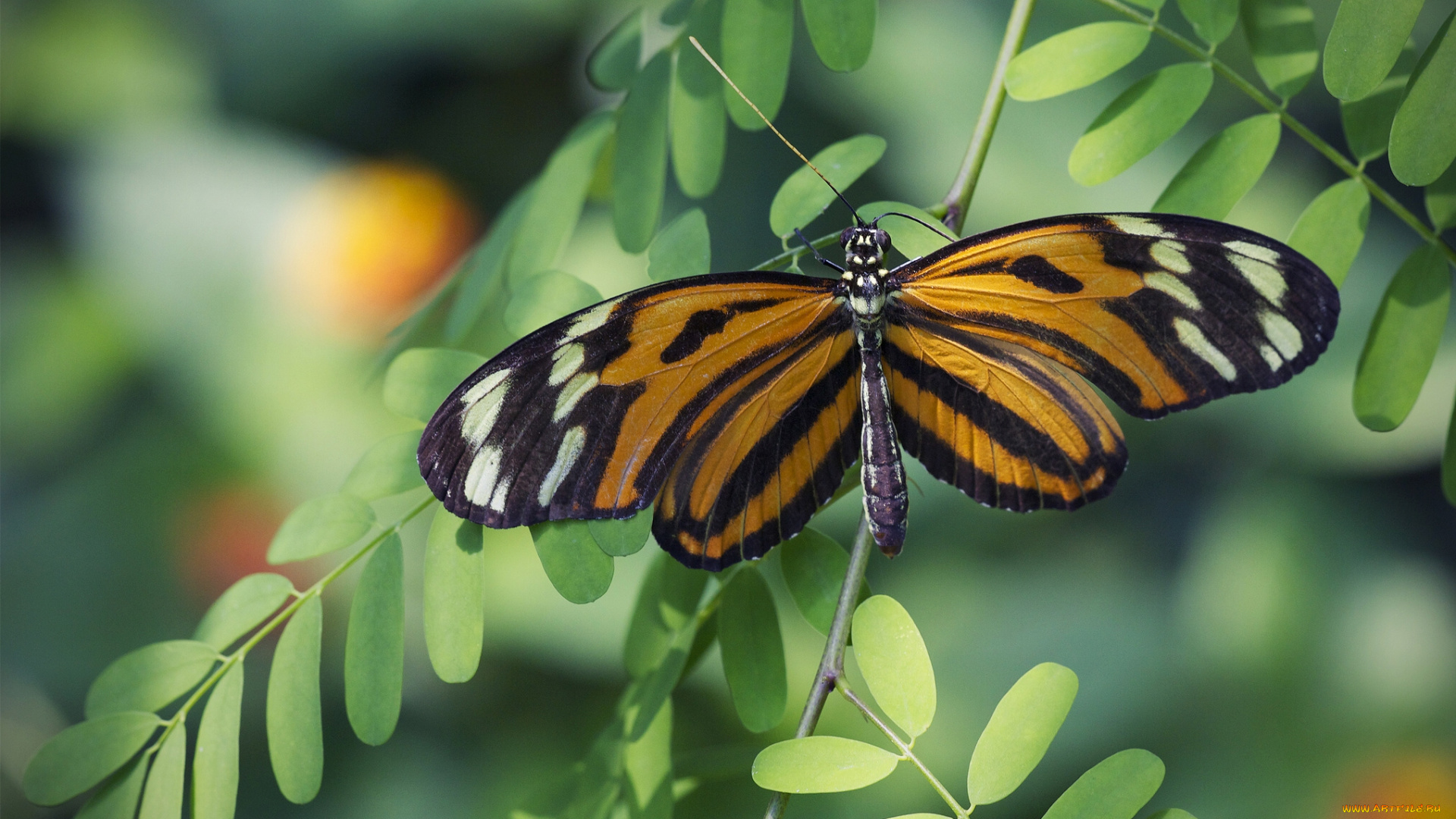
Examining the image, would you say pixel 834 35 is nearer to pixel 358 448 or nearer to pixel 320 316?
pixel 358 448

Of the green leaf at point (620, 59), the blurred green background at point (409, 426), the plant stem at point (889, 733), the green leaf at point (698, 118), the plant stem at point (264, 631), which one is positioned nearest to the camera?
the plant stem at point (889, 733)

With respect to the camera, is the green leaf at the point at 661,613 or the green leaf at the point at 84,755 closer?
the green leaf at the point at 84,755

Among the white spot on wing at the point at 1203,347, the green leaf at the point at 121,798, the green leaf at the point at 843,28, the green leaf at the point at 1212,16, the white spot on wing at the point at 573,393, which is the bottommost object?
the green leaf at the point at 121,798

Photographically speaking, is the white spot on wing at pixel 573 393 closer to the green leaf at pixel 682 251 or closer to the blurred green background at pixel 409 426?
the green leaf at pixel 682 251

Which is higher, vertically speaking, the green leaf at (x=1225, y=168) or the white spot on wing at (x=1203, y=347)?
the green leaf at (x=1225, y=168)

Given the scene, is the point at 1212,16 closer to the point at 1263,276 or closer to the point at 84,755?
the point at 1263,276

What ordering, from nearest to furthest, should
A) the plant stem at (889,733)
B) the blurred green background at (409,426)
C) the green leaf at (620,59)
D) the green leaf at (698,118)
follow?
1. the plant stem at (889,733)
2. the green leaf at (698,118)
3. the green leaf at (620,59)
4. the blurred green background at (409,426)

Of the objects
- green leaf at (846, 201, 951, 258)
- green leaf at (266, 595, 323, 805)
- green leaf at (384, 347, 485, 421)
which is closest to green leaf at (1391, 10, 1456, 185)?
green leaf at (846, 201, 951, 258)

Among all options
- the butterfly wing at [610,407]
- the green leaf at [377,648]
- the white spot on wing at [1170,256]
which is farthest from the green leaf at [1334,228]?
the green leaf at [377,648]

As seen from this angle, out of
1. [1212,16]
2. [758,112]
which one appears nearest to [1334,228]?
[1212,16]
